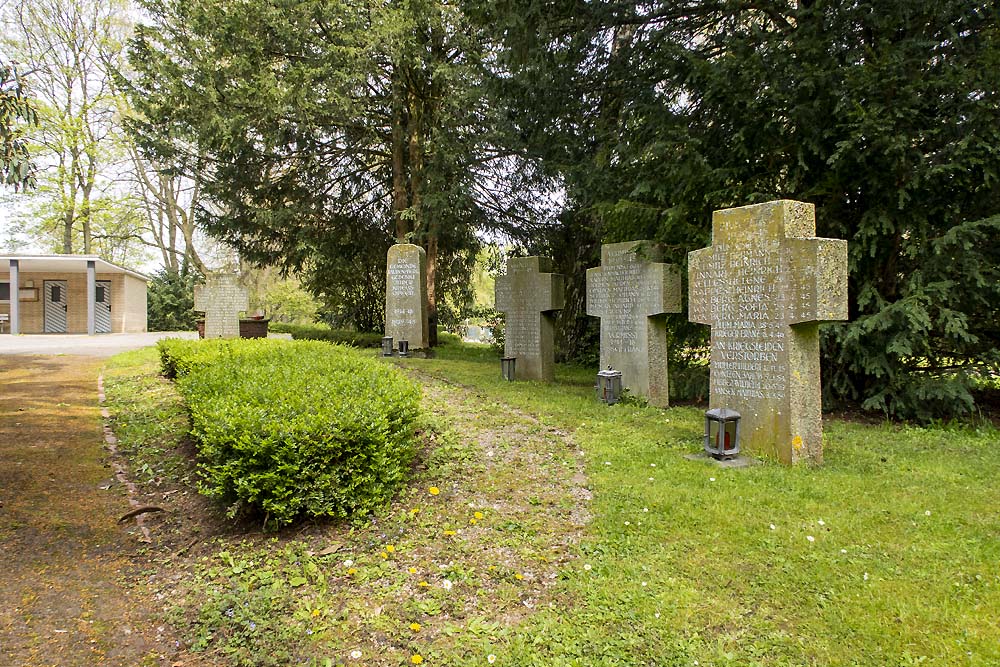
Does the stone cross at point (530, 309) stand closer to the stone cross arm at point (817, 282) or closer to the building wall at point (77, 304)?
the stone cross arm at point (817, 282)

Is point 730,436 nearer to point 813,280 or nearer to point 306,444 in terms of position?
point 813,280

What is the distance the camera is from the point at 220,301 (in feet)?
53.8

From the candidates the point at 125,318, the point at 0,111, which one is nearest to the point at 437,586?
the point at 0,111

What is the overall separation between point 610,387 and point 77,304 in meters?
28.2

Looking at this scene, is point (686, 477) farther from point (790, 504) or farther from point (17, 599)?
point (17, 599)

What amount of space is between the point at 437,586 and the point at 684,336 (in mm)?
6864

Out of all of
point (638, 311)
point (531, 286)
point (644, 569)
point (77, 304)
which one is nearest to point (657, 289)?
point (638, 311)

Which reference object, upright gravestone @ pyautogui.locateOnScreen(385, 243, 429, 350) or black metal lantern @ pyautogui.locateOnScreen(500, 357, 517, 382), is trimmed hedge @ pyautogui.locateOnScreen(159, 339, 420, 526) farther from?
upright gravestone @ pyautogui.locateOnScreen(385, 243, 429, 350)

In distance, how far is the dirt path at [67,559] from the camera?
294cm

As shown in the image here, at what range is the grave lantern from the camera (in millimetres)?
7961

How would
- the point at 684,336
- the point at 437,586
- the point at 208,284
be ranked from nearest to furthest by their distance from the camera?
1. the point at 437,586
2. the point at 684,336
3. the point at 208,284

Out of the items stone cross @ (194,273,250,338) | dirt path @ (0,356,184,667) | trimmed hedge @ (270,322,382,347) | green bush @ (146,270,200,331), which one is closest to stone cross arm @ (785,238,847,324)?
dirt path @ (0,356,184,667)

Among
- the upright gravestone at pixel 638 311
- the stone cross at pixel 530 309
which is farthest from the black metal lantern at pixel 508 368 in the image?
the upright gravestone at pixel 638 311

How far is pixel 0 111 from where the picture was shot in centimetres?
695
